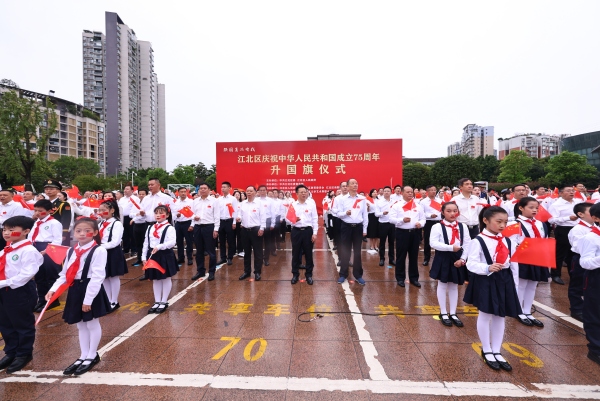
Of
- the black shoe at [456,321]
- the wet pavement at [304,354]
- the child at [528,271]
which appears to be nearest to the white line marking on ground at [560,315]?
the wet pavement at [304,354]

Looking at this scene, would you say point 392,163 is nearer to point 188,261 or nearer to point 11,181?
point 188,261

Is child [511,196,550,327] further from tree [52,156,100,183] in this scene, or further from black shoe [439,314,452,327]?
tree [52,156,100,183]

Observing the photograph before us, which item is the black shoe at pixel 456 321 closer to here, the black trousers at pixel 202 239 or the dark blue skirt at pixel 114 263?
the black trousers at pixel 202 239

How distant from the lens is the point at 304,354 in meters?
3.10

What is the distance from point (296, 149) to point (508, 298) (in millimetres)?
11717

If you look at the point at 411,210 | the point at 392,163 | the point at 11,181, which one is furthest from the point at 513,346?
the point at 11,181

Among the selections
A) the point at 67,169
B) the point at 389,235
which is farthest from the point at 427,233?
the point at 67,169

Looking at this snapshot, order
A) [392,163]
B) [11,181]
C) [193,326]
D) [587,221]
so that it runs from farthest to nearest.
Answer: [11,181]
[392,163]
[193,326]
[587,221]

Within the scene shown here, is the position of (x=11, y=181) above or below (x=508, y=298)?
above

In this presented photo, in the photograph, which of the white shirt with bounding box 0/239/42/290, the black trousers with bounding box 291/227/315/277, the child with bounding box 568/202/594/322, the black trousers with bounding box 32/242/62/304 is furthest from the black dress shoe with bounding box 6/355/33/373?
the child with bounding box 568/202/594/322

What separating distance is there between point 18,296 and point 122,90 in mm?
74768

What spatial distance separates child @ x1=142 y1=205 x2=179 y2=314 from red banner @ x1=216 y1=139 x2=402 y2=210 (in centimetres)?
963

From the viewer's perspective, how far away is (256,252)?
5801 mm

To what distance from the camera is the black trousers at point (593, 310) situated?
2.97m
